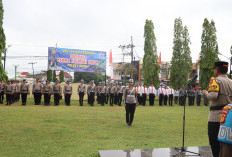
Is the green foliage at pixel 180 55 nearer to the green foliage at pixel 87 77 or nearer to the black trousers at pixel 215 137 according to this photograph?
the black trousers at pixel 215 137

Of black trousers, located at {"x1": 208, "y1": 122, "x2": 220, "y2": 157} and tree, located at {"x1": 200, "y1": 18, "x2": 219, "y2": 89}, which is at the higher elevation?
tree, located at {"x1": 200, "y1": 18, "x2": 219, "y2": 89}

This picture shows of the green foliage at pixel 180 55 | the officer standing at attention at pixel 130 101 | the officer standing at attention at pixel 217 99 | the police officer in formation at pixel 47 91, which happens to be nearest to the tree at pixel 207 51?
the green foliage at pixel 180 55

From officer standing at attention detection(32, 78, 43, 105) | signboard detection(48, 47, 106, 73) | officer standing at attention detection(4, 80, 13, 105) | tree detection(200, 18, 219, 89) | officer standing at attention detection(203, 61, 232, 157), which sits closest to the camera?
officer standing at attention detection(203, 61, 232, 157)

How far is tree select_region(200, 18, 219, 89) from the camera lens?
28.5 m

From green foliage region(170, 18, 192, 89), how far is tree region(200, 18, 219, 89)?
2.82 m

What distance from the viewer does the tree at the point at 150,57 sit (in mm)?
31734

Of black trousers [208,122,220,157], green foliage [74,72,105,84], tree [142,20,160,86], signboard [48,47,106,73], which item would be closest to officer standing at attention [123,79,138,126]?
black trousers [208,122,220,157]

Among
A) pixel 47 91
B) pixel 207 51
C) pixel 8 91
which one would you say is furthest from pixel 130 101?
pixel 207 51

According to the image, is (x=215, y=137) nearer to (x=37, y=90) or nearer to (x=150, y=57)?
(x=37, y=90)

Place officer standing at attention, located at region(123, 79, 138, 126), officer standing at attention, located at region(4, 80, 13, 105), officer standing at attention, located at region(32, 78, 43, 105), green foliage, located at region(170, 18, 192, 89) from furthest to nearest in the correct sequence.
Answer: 1. green foliage, located at region(170, 18, 192, 89)
2. officer standing at attention, located at region(32, 78, 43, 105)
3. officer standing at attention, located at region(4, 80, 13, 105)
4. officer standing at attention, located at region(123, 79, 138, 126)

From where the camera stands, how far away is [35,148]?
20.4 ft

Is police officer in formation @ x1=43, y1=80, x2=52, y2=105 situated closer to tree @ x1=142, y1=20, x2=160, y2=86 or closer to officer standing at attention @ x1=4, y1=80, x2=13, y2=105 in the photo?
officer standing at attention @ x1=4, y1=80, x2=13, y2=105

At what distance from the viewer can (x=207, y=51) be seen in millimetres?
28891

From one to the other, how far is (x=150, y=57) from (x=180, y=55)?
159 inches
